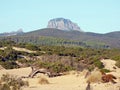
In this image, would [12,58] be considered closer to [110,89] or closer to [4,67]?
[4,67]

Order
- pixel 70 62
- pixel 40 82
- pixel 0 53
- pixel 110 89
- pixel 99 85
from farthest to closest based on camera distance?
1. pixel 0 53
2. pixel 70 62
3. pixel 40 82
4. pixel 99 85
5. pixel 110 89

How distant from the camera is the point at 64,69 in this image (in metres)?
38.0

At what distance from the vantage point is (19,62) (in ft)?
190

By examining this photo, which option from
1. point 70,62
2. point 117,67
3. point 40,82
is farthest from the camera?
point 117,67

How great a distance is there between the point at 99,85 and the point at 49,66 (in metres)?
16.4

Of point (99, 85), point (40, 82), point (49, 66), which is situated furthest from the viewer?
point (49, 66)

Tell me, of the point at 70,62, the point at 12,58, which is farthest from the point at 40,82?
the point at 12,58

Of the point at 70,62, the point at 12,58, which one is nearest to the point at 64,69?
the point at 70,62

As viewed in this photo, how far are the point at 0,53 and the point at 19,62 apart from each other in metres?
5.09

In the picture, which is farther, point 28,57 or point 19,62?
point 28,57

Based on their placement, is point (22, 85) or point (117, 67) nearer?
point (22, 85)

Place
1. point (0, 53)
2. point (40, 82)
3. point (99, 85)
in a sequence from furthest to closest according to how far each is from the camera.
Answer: point (0, 53) → point (40, 82) → point (99, 85)

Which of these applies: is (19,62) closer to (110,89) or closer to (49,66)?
(49,66)

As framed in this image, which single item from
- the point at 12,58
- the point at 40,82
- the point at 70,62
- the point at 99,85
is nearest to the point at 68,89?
the point at 99,85
